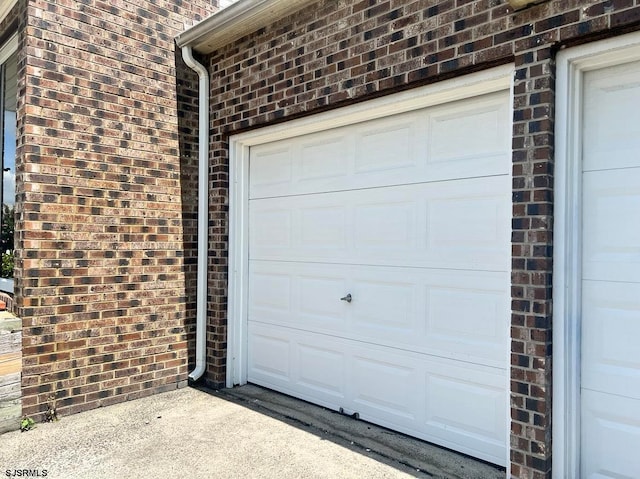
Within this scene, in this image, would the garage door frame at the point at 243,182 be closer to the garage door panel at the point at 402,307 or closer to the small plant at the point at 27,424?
the garage door panel at the point at 402,307

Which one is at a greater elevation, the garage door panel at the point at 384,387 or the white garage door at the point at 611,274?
the white garage door at the point at 611,274

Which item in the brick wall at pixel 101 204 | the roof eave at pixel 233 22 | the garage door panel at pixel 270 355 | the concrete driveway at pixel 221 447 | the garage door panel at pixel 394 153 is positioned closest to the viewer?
the concrete driveway at pixel 221 447

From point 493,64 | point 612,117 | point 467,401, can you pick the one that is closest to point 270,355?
point 467,401

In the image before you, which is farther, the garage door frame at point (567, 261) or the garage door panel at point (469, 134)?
the garage door panel at point (469, 134)

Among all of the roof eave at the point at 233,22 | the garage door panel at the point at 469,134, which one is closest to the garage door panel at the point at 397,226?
the garage door panel at the point at 469,134

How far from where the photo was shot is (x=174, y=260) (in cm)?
480

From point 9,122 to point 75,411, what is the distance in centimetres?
290

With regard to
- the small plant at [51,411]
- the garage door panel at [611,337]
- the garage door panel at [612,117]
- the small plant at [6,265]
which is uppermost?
the garage door panel at [612,117]

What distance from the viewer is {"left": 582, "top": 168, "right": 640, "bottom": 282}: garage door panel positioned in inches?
103

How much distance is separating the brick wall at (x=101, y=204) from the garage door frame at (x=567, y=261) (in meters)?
3.38

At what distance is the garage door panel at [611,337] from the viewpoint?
2624 millimetres

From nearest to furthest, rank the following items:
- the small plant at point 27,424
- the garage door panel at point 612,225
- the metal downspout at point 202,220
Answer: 1. the garage door panel at point 612,225
2. the small plant at point 27,424
3. the metal downspout at point 202,220

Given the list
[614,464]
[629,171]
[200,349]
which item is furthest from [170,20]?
[614,464]

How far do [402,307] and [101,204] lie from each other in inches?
106
